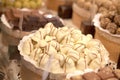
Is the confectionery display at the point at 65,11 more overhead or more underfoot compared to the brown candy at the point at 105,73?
more underfoot

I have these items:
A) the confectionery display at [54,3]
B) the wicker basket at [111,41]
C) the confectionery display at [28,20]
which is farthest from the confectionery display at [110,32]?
the confectionery display at [54,3]

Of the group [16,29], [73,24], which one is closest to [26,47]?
[16,29]

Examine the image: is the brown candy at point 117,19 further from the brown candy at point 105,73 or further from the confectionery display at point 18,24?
the brown candy at point 105,73

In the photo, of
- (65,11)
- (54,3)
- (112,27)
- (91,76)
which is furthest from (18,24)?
(54,3)

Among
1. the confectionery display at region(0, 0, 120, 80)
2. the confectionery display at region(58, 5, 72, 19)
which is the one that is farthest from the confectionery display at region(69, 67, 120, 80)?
the confectionery display at region(58, 5, 72, 19)

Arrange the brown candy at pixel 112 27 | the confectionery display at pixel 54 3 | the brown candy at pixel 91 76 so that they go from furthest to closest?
the confectionery display at pixel 54 3 < the brown candy at pixel 112 27 < the brown candy at pixel 91 76

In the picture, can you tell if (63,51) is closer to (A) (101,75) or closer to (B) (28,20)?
(A) (101,75)

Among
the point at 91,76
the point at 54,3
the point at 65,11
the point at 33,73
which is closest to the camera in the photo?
the point at 91,76

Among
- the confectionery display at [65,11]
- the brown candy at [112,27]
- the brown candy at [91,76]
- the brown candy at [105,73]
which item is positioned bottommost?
the confectionery display at [65,11]

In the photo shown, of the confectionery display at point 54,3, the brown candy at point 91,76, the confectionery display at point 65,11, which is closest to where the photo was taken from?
the brown candy at point 91,76
